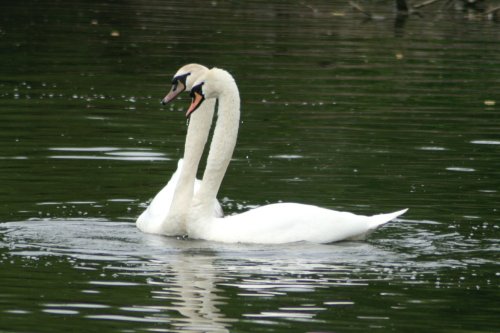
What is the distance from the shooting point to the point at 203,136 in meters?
11.8

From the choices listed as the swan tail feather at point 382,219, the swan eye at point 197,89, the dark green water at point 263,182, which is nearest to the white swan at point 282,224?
the swan tail feather at point 382,219

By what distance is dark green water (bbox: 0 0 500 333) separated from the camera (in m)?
8.97

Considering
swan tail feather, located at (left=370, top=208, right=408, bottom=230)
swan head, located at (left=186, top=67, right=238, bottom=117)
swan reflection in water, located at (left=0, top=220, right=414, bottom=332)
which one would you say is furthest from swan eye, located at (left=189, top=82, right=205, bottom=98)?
swan tail feather, located at (left=370, top=208, right=408, bottom=230)

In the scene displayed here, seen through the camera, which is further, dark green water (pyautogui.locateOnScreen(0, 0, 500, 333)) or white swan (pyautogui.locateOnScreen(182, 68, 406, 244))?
white swan (pyautogui.locateOnScreen(182, 68, 406, 244))

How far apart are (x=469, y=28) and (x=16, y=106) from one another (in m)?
Answer: 14.2

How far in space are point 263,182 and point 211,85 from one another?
6.30ft

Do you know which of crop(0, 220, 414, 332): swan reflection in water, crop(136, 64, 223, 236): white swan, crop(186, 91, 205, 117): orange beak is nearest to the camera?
crop(0, 220, 414, 332): swan reflection in water

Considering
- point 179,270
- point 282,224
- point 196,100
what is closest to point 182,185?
point 196,100

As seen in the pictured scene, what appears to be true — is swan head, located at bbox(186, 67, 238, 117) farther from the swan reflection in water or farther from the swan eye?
the swan reflection in water

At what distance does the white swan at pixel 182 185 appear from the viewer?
448 inches

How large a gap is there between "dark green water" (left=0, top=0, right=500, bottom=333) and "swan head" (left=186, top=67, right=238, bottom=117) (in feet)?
3.66

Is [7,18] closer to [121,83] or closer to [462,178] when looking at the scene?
[121,83]

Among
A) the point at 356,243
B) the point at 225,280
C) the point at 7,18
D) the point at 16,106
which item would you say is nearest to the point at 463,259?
the point at 356,243

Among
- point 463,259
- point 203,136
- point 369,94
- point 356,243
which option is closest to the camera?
point 463,259
